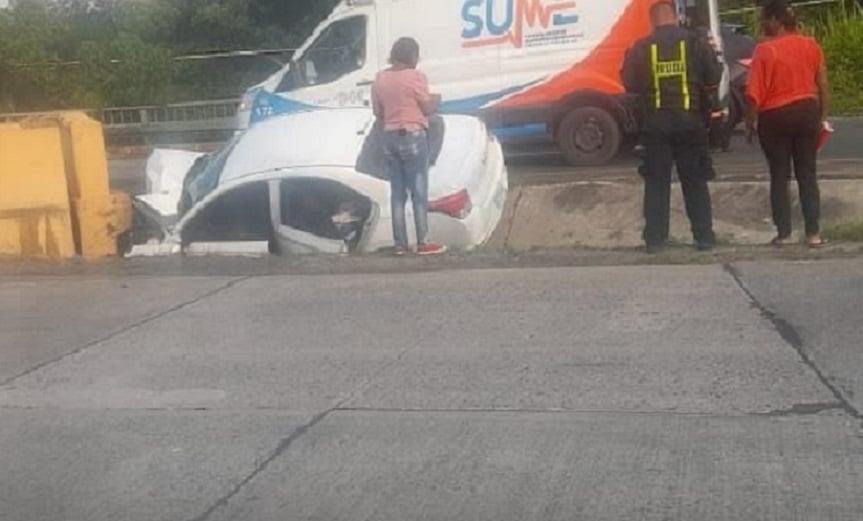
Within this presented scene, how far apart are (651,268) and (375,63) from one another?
34.2 feet

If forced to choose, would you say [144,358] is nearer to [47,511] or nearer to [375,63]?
[47,511]

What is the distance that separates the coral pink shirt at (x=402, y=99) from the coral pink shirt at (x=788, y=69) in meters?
2.52

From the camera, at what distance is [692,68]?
11.5m

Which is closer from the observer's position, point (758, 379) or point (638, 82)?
point (758, 379)

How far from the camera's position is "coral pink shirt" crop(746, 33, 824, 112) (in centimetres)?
1146

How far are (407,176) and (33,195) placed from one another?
10.6ft

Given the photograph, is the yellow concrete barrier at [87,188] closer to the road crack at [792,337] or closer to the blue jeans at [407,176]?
the blue jeans at [407,176]

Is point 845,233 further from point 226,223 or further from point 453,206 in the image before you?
point 226,223

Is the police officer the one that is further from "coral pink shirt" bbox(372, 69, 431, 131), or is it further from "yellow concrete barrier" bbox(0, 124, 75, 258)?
"yellow concrete barrier" bbox(0, 124, 75, 258)

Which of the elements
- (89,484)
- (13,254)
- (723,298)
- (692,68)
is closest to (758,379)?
(723,298)

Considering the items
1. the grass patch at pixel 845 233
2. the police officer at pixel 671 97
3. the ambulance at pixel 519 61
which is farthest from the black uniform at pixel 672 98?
the ambulance at pixel 519 61

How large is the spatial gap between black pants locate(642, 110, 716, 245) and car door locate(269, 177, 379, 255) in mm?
2431

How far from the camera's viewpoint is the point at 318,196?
1330 centimetres

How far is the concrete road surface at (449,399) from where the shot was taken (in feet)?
20.8
